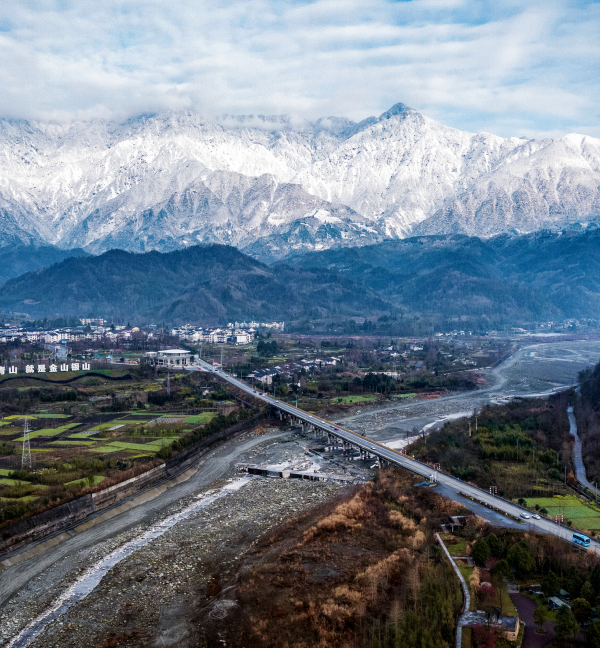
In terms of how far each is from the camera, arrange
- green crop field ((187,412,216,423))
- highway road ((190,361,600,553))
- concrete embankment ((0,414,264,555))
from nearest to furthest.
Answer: highway road ((190,361,600,553))
concrete embankment ((0,414,264,555))
green crop field ((187,412,216,423))

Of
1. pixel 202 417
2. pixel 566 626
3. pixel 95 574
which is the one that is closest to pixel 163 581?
pixel 95 574

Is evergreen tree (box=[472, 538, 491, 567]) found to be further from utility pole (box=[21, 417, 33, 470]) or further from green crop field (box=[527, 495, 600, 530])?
utility pole (box=[21, 417, 33, 470])

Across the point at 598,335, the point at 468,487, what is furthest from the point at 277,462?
the point at 598,335

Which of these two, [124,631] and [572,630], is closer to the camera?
[572,630]

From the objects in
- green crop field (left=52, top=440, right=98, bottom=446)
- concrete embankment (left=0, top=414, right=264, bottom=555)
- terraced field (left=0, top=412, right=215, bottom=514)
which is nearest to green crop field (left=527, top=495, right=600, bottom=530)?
concrete embankment (left=0, top=414, right=264, bottom=555)

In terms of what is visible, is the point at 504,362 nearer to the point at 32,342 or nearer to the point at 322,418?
the point at 322,418

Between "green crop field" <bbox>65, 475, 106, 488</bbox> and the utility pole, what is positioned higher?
the utility pole
